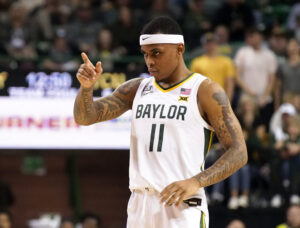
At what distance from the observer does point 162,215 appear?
521 cm

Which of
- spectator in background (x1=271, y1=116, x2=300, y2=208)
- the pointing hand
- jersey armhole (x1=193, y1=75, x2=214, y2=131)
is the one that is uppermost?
the pointing hand

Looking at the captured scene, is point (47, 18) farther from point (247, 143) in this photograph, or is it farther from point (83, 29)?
point (247, 143)

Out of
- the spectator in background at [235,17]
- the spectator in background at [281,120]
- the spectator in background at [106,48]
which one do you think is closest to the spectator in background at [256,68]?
the spectator in background at [281,120]

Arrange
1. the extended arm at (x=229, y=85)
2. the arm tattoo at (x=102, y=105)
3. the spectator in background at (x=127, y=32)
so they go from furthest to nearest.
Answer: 1. the spectator in background at (x=127, y=32)
2. the extended arm at (x=229, y=85)
3. the arm tattoo at (x=102, y=105)

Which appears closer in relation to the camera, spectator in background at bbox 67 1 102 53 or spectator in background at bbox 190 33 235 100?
spectator in background at bbox 190 33 235 100

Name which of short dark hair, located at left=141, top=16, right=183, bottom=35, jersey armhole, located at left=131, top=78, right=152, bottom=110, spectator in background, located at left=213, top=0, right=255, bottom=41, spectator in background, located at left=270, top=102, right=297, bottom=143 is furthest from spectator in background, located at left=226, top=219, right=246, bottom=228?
spectator in background, located at left=213, top=0, right=255, bottom=41

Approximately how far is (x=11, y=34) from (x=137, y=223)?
9.13m

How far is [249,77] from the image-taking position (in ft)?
42.9

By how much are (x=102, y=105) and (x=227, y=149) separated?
1092 millimetres

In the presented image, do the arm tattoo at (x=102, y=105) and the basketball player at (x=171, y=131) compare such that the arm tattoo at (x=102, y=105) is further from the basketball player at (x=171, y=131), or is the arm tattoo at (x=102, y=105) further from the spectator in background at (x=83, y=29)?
the spectator in background at (x=83, y=29)

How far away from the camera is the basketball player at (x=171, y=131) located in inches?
205

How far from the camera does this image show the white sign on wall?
38.8 ft

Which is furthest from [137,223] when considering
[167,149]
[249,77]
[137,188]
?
[249,77]

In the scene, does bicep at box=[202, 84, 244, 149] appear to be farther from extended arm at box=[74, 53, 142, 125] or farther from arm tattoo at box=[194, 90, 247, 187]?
extended arm at box=[74, 53, 142, 125]
